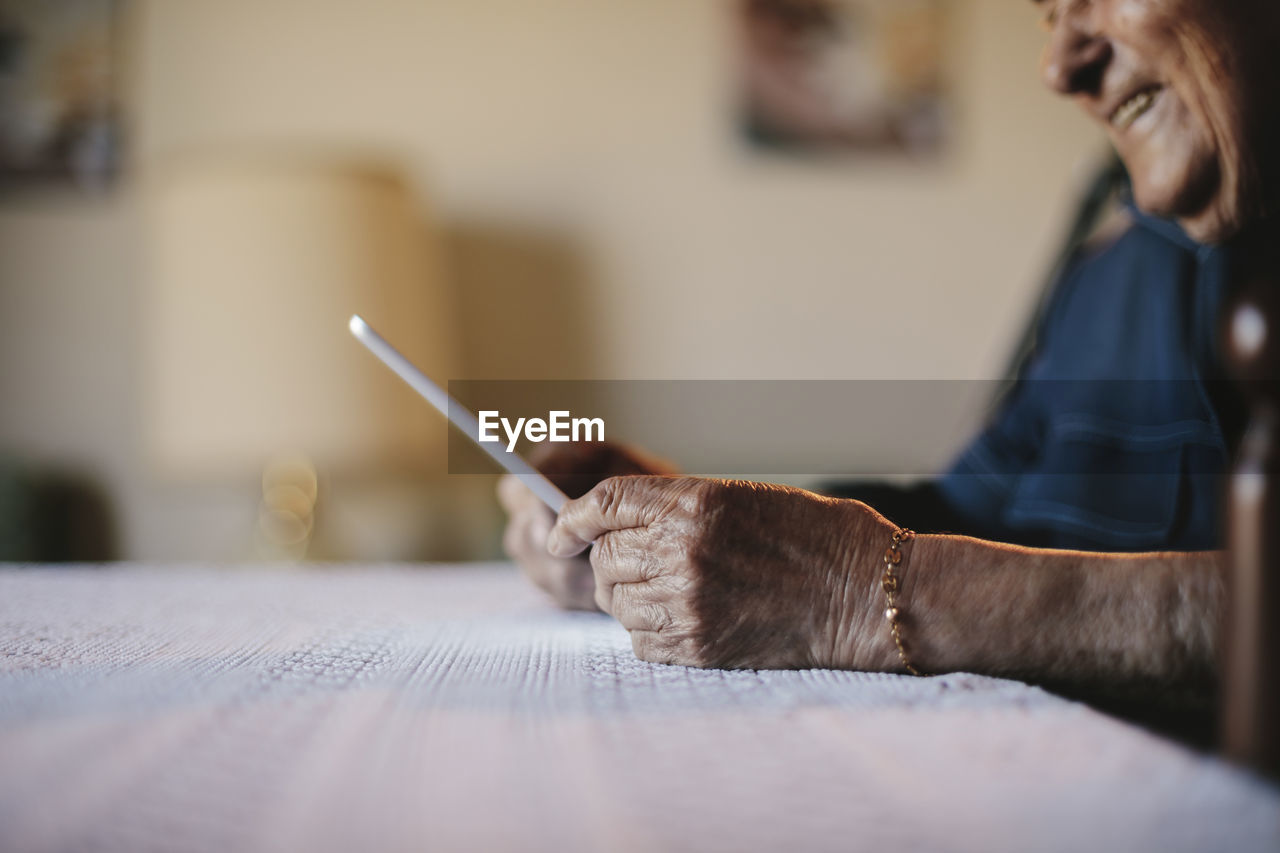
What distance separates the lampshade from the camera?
1.54 meters

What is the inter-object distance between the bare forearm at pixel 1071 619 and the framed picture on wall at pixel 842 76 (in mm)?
1675

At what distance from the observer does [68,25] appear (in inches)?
73.2

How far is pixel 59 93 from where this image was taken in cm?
185

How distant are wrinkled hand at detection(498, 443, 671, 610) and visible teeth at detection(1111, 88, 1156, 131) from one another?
0.54 metres

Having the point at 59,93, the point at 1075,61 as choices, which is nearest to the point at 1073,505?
the point at 1075,61

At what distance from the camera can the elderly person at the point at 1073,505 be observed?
0.54 meters

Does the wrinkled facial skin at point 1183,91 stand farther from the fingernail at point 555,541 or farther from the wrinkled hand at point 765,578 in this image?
the fingernail at point 555,541

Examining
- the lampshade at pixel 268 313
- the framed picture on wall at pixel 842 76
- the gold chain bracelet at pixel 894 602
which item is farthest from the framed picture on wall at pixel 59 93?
the gold chain bracelet at pixel 894 602

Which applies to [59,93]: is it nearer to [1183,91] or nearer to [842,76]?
[842,76]

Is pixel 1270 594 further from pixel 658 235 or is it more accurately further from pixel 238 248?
pixel 658 235

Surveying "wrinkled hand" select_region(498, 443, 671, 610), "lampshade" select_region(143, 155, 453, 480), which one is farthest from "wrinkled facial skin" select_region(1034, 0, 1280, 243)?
"lampshade" select_region(143, 155, 453, 480)

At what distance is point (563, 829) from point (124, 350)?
191cm

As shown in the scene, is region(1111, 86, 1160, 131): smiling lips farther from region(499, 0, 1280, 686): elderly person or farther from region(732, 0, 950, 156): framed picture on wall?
region(732, 0, 950, 156): framed picture on wall

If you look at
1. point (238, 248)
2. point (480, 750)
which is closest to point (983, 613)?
point (480, 750)
